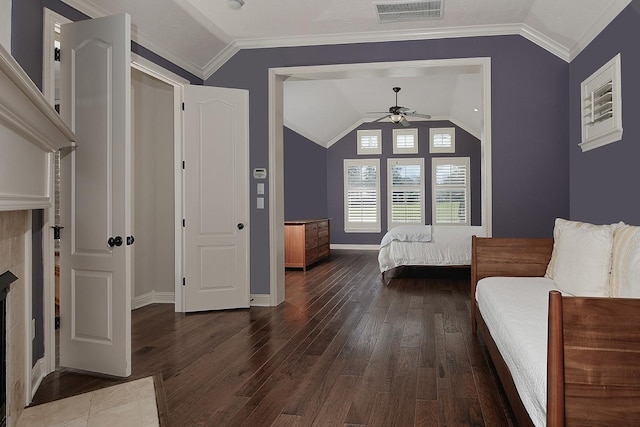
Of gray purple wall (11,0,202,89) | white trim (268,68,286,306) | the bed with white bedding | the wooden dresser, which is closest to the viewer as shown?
gray purple wall (11,0,202,89)

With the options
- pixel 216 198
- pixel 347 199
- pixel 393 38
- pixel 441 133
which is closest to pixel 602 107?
pixel 393 38

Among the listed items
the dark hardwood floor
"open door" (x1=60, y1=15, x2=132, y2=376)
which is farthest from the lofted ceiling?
the dark hardwood floor

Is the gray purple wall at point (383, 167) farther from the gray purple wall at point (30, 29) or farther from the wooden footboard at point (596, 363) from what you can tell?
→ the wooden footboard at point (596, 363)

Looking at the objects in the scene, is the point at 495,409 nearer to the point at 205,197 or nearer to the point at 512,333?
the point at 512,333

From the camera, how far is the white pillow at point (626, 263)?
221 centimetres

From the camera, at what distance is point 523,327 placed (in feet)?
6.85

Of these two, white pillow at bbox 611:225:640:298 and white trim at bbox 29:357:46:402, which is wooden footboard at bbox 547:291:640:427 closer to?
white pillow at bbox 611:225:640:298

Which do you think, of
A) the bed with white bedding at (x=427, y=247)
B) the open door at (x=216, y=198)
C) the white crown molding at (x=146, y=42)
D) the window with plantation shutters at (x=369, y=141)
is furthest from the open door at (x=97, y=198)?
the window with plantation shutters at (x=369, y=141)

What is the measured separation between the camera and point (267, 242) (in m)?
4.86

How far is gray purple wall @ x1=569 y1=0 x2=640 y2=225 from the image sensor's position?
111 inches

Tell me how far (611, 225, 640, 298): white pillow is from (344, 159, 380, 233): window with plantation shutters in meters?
8.50

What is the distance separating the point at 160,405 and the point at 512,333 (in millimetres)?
1801

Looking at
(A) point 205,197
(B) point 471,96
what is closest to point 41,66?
(A) point 205,197

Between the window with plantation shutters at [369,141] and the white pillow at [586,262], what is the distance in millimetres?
8178
